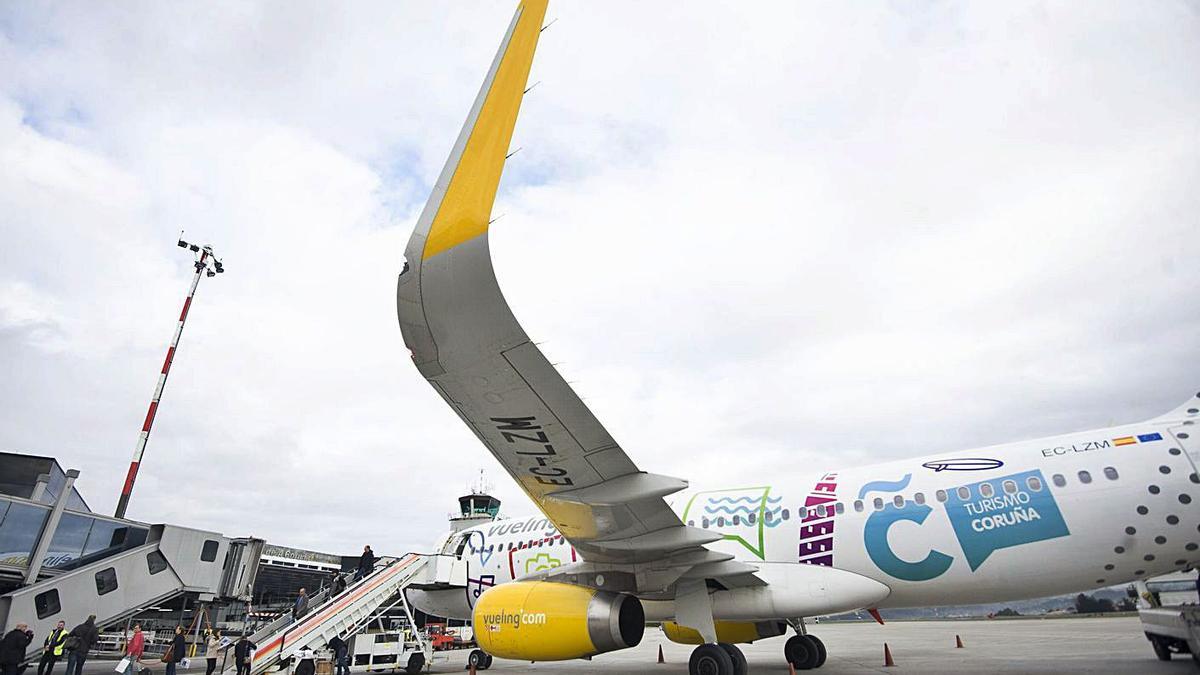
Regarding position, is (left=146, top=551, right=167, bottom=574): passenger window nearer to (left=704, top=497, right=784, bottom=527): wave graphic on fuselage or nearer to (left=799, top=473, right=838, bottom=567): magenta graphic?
(left=704, top=497, right=784, bottom=527): wave graphic on fuselage

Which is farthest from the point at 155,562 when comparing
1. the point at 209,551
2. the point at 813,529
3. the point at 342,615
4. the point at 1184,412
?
the point at 1184,412

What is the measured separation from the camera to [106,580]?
11945 mm

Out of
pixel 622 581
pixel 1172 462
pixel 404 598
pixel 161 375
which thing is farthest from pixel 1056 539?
pixel 161 375

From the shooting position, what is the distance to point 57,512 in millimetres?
11492

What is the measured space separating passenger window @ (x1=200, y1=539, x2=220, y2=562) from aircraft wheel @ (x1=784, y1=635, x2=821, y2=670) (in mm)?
12639

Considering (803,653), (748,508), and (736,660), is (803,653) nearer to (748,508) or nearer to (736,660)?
(748,508)

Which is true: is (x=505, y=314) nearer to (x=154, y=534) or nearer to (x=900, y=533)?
(x=900, y=533)

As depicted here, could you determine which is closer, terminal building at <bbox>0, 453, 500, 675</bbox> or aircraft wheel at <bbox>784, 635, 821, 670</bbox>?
aircraft wheel at <bbox>784, 635, 821, 670</bbox>

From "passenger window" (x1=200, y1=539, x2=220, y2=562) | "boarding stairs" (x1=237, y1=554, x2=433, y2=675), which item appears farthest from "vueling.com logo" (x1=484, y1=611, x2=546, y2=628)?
"passenger window" (x1=200, y1=539, x2=220, y2=562)

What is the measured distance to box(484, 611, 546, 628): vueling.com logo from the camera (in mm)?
6875

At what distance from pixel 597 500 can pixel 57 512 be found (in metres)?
11.9

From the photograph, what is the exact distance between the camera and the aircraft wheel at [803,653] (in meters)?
10.2

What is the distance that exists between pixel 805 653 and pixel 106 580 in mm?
13243

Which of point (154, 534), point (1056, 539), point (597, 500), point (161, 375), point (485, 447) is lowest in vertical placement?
point (1056, 539)
